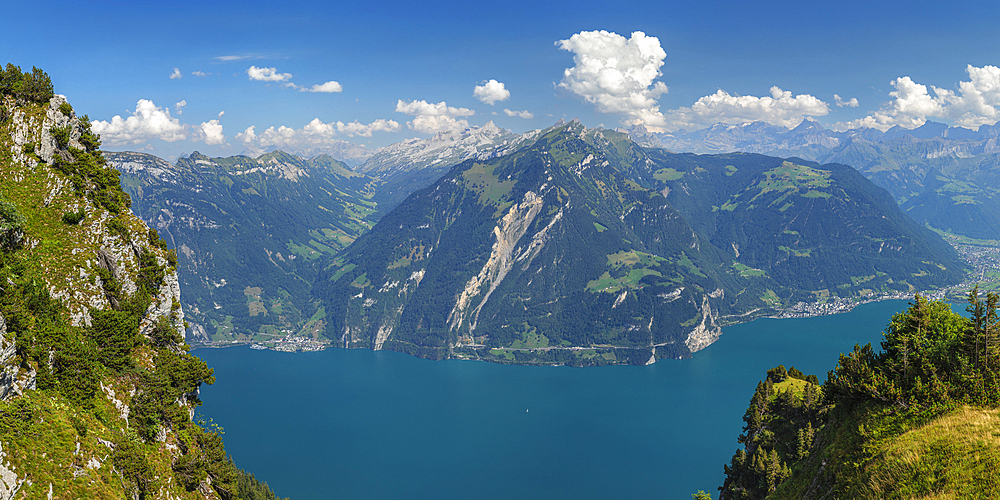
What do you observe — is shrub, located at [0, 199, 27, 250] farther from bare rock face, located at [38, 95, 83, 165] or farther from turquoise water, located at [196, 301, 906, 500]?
turquoise water, located at [196, 301, 906, 500]

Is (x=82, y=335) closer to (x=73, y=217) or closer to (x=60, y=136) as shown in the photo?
(x=73, y=217)

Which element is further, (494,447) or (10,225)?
(494,447)

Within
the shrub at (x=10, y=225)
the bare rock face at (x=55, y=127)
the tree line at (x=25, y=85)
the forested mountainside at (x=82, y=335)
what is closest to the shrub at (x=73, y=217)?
the forested mountainside at (x=82, y=335)

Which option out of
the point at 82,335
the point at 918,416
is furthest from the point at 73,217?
the point at 918,416

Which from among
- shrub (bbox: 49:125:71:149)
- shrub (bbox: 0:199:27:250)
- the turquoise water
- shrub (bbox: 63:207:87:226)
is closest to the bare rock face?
shrub (bbox: 49:125:71:149)

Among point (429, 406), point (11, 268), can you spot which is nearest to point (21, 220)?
point (11, 268)

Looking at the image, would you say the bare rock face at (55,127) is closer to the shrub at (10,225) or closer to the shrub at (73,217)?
the shrub at (73,217)
